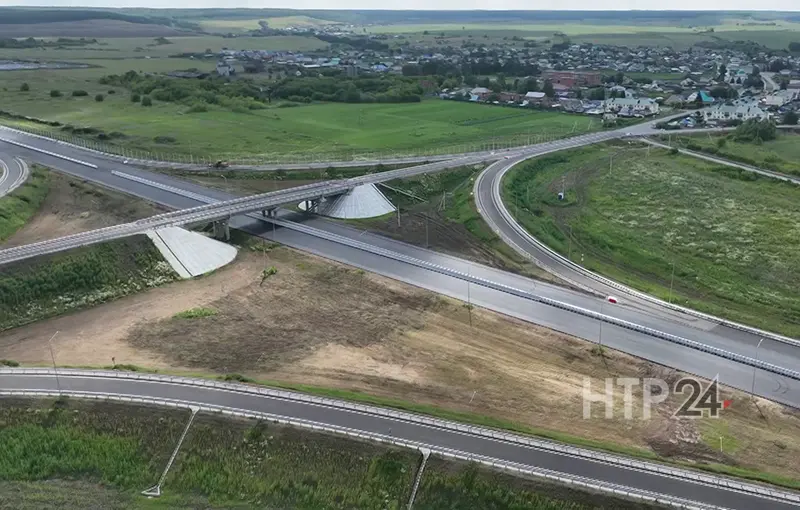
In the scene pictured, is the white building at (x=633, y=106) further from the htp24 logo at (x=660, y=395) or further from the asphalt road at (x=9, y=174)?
the asphalt road at (x=9, y=174)

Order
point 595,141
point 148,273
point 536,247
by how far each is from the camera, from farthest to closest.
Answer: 1. point 595,141
2. point 536,247
3. point 148,273

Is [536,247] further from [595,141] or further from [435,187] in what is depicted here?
[595,141]

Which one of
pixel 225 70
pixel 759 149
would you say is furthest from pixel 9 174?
pixel 759 149

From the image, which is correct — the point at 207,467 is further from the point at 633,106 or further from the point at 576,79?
the point at 576,79

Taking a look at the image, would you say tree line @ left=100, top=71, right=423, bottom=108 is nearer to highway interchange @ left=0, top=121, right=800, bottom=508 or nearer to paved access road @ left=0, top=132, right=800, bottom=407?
highway interchange @ left=0, top=121, right=800, bottom=508

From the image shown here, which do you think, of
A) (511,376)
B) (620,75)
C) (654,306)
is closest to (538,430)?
(511,376)
